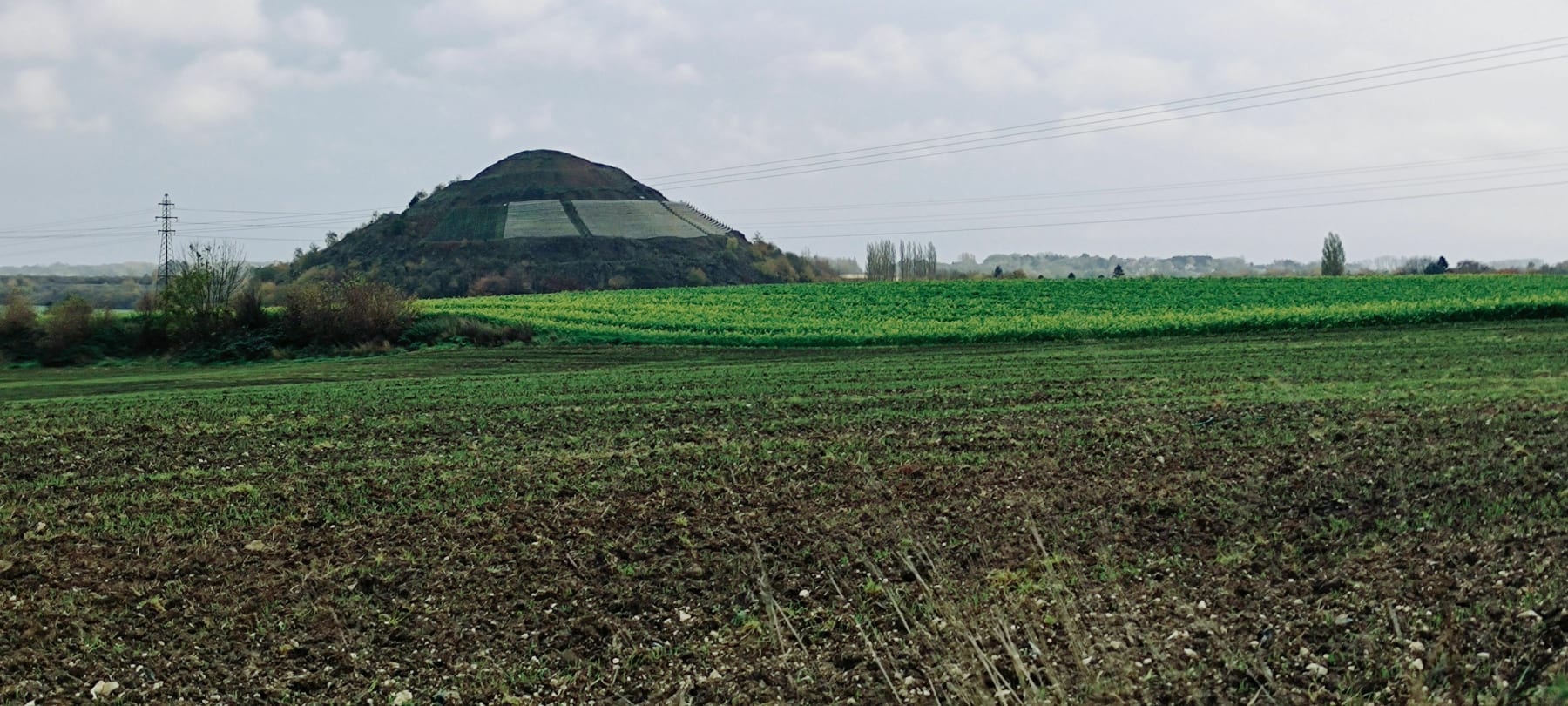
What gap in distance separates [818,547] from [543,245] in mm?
88072

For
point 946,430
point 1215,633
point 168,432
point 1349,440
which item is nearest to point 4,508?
point 168,432

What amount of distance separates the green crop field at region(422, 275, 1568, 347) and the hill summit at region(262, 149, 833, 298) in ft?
85.2

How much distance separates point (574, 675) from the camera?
348 inches

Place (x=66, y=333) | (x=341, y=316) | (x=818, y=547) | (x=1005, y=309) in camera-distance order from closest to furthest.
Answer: (x=818, y=547), (x=66, y=333), (x=341, y=316), (x=1005, y=309)

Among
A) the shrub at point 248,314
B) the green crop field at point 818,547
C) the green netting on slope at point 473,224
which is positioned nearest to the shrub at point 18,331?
the shrub at point 248,314

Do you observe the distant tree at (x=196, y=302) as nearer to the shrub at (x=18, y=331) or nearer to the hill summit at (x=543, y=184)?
the shrub at (x=18, y=331)

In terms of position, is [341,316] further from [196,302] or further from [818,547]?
[818,547]

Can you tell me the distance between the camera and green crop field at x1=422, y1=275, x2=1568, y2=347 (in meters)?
38.7

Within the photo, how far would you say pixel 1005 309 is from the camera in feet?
163

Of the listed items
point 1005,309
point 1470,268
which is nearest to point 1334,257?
point 1470,268

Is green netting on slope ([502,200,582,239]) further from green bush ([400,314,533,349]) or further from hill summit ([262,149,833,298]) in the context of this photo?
green bush ([400,314,533,349])

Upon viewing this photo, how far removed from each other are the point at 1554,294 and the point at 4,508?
45.1 m

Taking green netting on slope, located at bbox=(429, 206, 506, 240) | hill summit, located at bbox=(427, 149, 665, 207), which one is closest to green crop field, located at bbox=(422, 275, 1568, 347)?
green netting on slope, located at bbox=(429, 206, 506, 240)

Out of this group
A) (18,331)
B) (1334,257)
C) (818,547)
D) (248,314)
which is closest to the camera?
(818,547)
